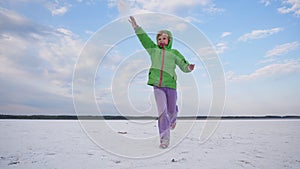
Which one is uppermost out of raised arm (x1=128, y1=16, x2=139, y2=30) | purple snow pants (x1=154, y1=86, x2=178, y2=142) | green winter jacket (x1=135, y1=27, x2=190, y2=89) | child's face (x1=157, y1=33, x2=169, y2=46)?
raised arm (x1=128, y1=16, x2=139, y2=30)

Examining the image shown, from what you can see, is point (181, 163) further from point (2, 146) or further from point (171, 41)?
point (2, 146)

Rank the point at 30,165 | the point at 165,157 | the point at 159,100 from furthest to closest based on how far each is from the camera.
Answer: the point at 159,100 → the point at 165,157 → the point at 30,165

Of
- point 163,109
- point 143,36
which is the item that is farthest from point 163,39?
point 163,109

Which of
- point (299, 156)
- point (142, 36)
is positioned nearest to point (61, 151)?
point (142, 36)

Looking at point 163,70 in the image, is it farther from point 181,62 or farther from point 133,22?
point 133,22

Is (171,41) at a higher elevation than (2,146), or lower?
higher

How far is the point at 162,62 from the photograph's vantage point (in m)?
4.10

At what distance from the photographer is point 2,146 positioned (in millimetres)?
3553

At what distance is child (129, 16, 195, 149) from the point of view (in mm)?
4039

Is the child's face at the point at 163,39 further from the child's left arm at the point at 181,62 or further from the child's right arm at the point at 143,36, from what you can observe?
the child's left arm at the point at 181,62

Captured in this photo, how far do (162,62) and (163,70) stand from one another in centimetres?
15

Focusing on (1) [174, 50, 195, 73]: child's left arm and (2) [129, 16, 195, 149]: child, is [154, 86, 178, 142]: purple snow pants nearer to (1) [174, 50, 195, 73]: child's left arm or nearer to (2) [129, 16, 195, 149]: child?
(2) [129, 16, 195, 149]: child

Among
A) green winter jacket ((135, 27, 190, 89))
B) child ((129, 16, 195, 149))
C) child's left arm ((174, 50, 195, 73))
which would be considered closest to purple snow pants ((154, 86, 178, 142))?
child ((129, 16, 195, 149))

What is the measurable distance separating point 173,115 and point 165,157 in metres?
1.71
